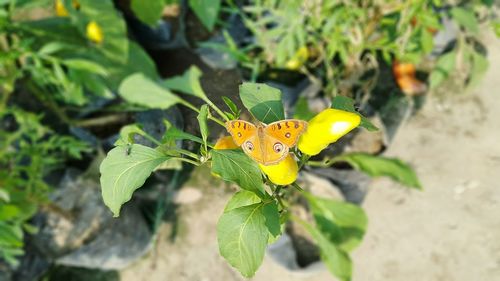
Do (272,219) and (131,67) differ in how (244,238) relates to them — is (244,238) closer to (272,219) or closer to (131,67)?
(272,219)

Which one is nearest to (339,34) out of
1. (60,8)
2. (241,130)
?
(60,8)

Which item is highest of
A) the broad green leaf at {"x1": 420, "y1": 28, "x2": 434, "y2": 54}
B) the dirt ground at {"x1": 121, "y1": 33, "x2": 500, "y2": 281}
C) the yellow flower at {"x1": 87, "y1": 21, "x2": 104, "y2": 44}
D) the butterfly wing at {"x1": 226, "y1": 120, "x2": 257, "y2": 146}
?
the butterfly wing at {"x1": 226, "y1": 120, "x2": 257, "y2": 146}

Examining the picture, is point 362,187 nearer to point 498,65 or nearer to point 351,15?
point 351,15

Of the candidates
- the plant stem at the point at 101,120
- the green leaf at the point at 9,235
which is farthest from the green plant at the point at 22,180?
the plant stem at the point at 101,120

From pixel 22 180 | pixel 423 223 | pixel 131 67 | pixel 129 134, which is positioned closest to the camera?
pixel 129 134

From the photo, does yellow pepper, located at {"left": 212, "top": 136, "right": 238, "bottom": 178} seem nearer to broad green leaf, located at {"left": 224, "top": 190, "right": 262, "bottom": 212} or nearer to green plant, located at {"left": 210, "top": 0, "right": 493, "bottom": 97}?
broad green leaf, located at {"left": 224, "top": 190, "right": 262, "bottom": 212}

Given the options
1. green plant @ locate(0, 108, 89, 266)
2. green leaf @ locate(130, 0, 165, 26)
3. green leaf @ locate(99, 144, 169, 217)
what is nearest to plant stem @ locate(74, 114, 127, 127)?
green plant @ locate(0, 108, 89, 266)

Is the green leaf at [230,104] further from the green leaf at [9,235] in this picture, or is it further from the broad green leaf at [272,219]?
the green leaf at [9,235]
